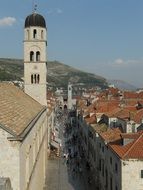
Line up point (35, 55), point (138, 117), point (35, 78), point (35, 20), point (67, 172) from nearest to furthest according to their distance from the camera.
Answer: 1. point (138, 117)
2. point (67, 172)
3. point (35, 20)
4. point (35, 55)
5. point (35, 78)

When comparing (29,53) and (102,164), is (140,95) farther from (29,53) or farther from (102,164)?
(102,164)

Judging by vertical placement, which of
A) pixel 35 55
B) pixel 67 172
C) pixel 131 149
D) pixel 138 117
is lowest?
pixel 67 172

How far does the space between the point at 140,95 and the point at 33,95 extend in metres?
68.7

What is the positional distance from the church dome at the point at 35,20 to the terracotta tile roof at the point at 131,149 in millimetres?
24464

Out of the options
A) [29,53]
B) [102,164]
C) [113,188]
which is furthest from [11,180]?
[29,53]

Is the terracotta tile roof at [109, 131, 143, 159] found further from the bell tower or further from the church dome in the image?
the church dome

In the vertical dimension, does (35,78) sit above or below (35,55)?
below

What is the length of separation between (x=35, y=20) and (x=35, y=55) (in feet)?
13.8

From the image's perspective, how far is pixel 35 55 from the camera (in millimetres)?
55094

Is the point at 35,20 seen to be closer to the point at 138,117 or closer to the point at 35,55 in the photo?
the point at 35,55

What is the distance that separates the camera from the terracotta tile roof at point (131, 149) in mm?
30922

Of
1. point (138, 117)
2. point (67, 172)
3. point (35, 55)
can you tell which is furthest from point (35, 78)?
point (138, 117)

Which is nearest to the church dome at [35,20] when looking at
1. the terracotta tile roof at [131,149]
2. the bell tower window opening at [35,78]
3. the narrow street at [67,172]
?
the bell tower window opening at [35,78]

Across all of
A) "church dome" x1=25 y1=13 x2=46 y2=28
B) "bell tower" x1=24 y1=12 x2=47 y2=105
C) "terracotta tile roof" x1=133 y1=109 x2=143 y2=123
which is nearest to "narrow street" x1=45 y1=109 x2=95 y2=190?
"terracotta tile roof" x1=133 y1=109 x2=143 y2=123
